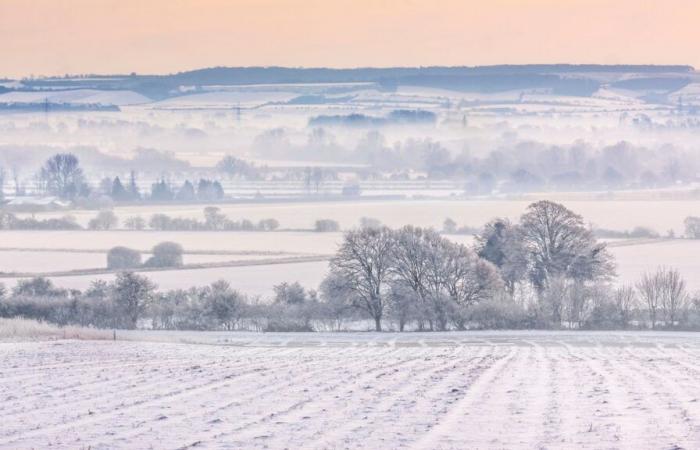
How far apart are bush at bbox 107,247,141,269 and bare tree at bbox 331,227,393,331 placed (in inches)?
754

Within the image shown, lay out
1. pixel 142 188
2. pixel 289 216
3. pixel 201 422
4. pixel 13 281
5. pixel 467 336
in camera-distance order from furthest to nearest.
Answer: pixel 142 188, pixel 289 216, pixel 13 281, pixel 467 336, pixel 201 422

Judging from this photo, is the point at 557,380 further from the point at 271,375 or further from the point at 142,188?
the point at 142,188

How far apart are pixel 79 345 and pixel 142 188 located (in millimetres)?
123432

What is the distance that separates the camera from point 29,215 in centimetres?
11706

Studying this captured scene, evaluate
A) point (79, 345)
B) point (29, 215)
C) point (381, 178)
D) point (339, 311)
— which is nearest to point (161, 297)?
point (339, 311)

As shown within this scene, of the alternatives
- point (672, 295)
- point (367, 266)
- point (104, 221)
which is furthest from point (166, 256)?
point (672, 295)

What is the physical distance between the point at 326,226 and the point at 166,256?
2249 cm

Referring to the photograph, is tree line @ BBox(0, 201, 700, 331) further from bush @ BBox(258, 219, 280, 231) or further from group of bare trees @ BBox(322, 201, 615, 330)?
bush @ BBox(258, 219, 280, 231)

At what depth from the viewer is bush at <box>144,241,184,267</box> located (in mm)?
80500

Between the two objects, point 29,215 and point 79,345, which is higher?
point 29,215

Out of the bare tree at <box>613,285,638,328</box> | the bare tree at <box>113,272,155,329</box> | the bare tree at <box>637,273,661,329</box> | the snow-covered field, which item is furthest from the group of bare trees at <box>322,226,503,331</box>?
the snow-covered field

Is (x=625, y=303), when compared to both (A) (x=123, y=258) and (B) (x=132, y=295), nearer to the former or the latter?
(B) (x=132, y=295)

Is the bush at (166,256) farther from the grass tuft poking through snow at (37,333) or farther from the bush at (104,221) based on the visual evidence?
the grass tuft poking through snow at (37,333)

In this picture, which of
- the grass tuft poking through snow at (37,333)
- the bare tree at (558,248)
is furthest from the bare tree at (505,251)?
the grass tuft poking through snow at (37,333)
